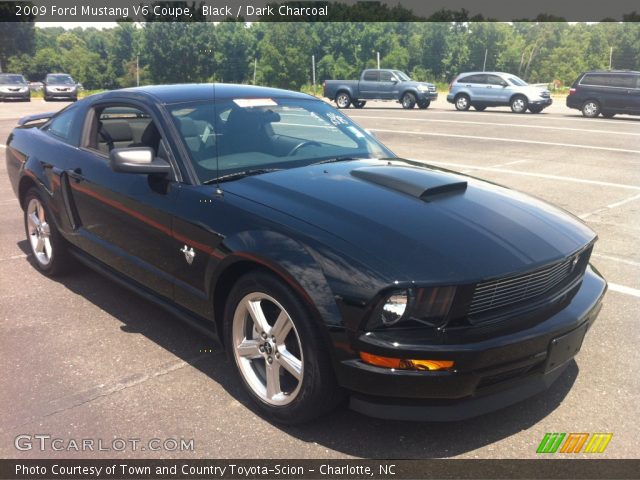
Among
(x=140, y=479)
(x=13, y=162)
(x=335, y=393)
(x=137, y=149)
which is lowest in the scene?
(x=140, y=479)

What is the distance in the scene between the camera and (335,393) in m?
2.68

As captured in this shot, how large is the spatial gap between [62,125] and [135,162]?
1.90m

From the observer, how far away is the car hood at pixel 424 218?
8.56ft

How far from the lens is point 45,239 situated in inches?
199

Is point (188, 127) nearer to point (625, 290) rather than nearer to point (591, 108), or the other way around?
point (625, 290)

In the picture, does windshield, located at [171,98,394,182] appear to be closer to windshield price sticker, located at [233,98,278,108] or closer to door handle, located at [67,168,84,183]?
windshield price sticker, located at [233,98,278,108]

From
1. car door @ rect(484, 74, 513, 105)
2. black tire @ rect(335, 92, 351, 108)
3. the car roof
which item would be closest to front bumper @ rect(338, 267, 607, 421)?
the car roof

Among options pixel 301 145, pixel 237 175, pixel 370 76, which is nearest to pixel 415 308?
pixel 237 175

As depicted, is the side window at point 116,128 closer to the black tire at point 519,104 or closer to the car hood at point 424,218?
the car hood at point 424,218

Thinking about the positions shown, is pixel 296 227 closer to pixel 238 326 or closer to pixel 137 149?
pixel 238 326

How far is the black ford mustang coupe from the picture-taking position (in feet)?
8.21

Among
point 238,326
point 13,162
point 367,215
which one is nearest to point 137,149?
point 238,326

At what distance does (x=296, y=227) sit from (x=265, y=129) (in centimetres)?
131

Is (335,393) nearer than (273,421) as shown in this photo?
Yes
